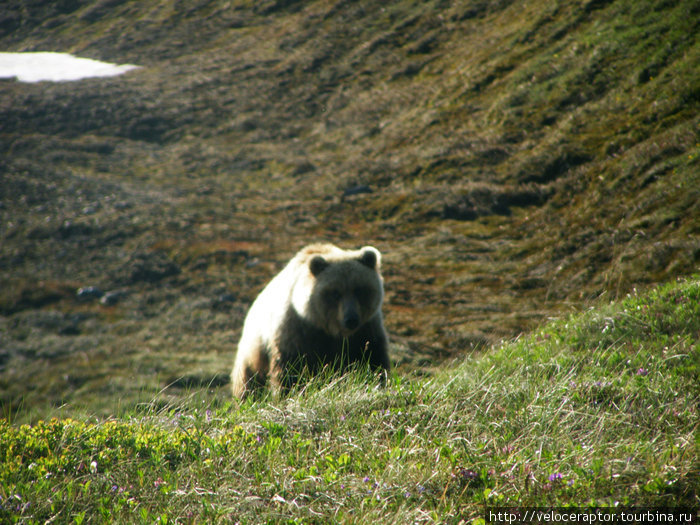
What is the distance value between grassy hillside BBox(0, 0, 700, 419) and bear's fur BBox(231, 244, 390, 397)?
1.36 metres

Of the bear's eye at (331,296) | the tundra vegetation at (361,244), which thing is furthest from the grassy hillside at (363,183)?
the bear's eye at (331,296)

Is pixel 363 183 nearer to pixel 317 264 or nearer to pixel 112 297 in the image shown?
pixel 112 297

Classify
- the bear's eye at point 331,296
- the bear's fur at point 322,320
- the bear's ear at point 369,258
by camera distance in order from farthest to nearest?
the bear's ear at point 369,258 → the bear's eye at point 331,296 → the bear's fur at point 322,320

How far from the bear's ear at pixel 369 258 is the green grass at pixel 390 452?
2447 mm

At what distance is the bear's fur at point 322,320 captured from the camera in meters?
6.48

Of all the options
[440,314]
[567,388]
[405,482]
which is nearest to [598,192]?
[440,314]

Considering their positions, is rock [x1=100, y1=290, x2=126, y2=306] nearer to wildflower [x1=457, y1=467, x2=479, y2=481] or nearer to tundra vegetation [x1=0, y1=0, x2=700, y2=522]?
tundra vegetation [x1=0, y1=0, x2=700, y2=522]

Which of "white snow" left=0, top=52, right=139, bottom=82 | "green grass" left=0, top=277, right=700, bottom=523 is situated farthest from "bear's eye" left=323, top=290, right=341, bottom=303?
"white snow" left=0, top=52, right=139, bottom=82

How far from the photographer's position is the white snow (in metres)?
A: 44.9

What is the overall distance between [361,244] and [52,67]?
129ft

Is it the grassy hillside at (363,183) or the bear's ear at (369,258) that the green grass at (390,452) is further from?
the bear's ear at (369,258)

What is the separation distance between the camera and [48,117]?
124 feet

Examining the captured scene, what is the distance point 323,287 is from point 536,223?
43.6 feet

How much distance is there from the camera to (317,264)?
6.81 metres
